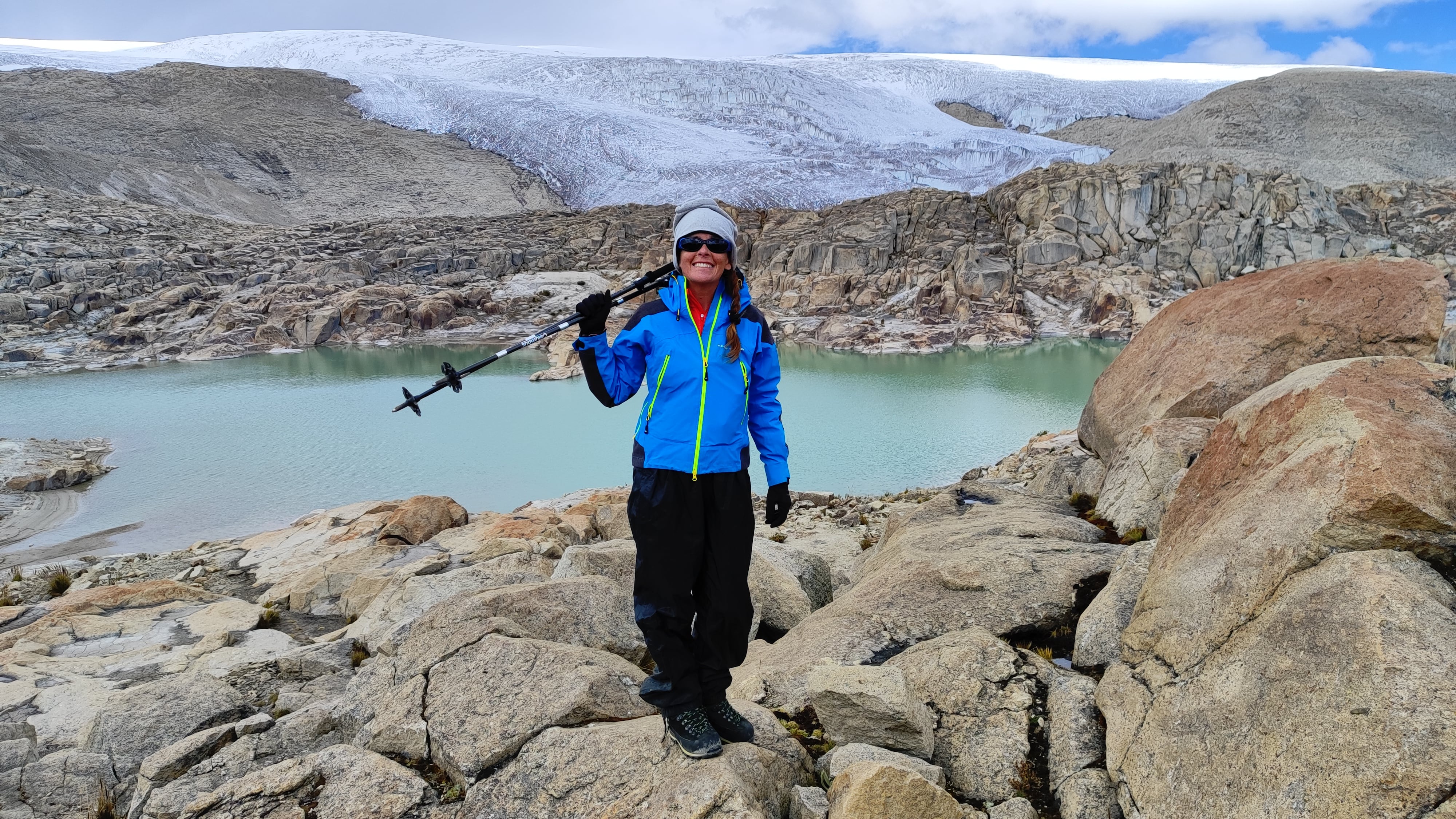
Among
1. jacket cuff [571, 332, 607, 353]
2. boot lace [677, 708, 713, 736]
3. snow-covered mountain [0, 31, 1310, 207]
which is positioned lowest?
boot lace [677, 708, 713, 736]

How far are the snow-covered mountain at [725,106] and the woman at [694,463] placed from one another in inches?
2348

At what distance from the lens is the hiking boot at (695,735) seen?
2.98m

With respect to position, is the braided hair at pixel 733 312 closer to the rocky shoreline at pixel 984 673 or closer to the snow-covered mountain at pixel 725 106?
the rocky shoreline at pixel 984 673

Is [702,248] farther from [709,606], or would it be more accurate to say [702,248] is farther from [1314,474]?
[1314,474]

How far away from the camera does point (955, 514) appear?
6.64m

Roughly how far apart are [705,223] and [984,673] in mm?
2385

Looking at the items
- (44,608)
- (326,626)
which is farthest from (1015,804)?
(44,608)

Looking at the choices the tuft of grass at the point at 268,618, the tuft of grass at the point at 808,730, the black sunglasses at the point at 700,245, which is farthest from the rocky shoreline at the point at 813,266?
the black sunglasses at the point at 700,245

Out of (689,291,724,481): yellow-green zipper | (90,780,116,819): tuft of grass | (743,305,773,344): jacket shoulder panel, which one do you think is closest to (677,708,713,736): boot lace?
(689,291,724,481): yellow-green zipper

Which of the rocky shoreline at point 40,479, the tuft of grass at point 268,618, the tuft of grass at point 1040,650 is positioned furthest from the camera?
the rocky shoreline at point 40,479

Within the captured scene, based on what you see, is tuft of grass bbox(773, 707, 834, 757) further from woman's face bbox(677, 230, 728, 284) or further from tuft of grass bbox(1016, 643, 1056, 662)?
woman's face bbox(677, 230, 728, 284)

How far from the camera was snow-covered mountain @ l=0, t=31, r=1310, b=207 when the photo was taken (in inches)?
2662

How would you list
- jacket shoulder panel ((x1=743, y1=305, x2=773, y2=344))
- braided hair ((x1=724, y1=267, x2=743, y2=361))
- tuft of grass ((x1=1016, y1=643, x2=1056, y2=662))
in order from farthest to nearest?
tuft of grass ((x1=1016, y1=643, x2=1056, y2=662)) < jacket shoulder panel ((x1=743, y1=305, x2=773, y2=344)) < braided hair ((x1=724, y1=267, x2=743, y2=361))

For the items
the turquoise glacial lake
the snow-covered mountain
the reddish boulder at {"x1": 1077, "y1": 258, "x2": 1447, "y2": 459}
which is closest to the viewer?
the reddish boulder at {"x1": 1077, "y1": 258, "x2": 1447, "y2": 459}
